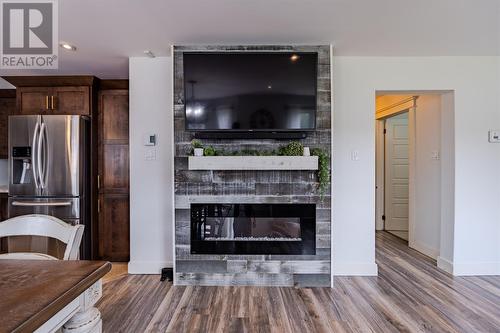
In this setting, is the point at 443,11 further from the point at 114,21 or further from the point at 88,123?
the point at 88,123

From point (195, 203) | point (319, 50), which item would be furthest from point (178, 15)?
point (195, 203)

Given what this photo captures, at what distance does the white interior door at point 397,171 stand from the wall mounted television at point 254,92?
3.10 m

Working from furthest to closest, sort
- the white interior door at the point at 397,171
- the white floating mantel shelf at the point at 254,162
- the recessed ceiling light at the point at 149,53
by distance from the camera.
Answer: the white interior door at the point at 397,171 → the recessed ceiling light at the point at 149,53 → the white floating mantel shelf at the point at 254,162

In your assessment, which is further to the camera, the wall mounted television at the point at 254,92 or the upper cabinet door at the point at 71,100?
the upper cabinet door at the point at 71,100

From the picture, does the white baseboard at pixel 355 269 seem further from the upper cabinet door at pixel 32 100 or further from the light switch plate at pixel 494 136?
the upper cabinet door at pixel 32 100

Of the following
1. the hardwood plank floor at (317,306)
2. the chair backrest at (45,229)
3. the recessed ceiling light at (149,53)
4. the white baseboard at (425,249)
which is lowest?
the hardwood plank floor at (317,306)

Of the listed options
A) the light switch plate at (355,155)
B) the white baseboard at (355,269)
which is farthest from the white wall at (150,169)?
the light switch plate at (355,155)

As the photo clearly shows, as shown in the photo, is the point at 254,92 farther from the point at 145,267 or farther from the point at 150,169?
the point at 145,267

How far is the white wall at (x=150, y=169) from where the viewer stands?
3.04 metres

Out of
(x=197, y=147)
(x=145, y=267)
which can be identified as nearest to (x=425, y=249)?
(x=197, y=147)

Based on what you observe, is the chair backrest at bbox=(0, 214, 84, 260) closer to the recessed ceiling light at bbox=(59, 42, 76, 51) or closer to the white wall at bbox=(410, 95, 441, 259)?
the recessed ceiling light at bbox=(59, 42, 76, 51)

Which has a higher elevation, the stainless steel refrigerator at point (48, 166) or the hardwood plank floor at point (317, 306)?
the stainless steel refrigerator at point (48, 166)

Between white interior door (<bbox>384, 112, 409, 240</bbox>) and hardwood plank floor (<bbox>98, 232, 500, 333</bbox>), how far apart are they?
2063 mm

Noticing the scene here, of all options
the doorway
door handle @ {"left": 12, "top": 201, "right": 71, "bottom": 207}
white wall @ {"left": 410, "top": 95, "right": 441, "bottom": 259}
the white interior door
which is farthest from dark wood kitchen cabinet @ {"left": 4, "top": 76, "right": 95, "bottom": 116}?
the white interior door
